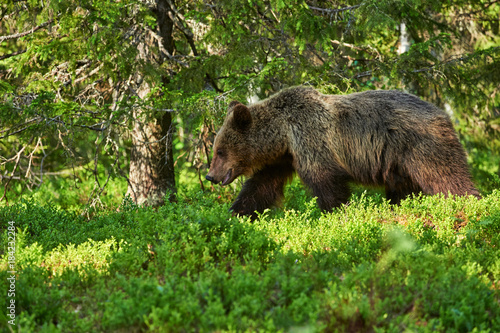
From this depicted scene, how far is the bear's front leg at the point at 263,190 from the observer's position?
7.13 m

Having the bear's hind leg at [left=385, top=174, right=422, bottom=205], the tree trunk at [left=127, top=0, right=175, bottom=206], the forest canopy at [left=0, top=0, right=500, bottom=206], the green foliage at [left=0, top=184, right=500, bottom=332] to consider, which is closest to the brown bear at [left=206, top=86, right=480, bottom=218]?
the bear's hind leg at [left=385, top=174, right=422, bottom=205]

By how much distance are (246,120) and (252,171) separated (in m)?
0.75

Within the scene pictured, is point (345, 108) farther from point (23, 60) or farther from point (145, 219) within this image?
point (23, 60)

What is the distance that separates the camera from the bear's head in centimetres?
706

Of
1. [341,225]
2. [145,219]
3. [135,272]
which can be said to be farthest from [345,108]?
[135,272]

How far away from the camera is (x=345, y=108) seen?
6770mm

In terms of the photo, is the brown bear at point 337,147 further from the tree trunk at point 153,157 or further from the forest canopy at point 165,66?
the tree trunk at point 153,157

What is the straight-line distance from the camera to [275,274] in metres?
3.87

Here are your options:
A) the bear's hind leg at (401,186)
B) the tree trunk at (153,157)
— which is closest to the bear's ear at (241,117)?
the bear's hind leg at (401,186)

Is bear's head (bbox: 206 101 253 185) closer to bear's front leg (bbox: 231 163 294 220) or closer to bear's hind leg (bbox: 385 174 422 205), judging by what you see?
bear's front leg (bbox: 231 163 294 220)

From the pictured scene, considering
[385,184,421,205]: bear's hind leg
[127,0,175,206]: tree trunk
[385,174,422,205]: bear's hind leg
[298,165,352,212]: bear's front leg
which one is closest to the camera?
[298,165,352,212]: bear's front leg

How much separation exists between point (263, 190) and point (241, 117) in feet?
3.57

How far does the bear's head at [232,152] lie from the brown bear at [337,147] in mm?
14

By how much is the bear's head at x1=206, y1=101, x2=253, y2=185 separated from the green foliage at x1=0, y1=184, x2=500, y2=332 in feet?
5.05
